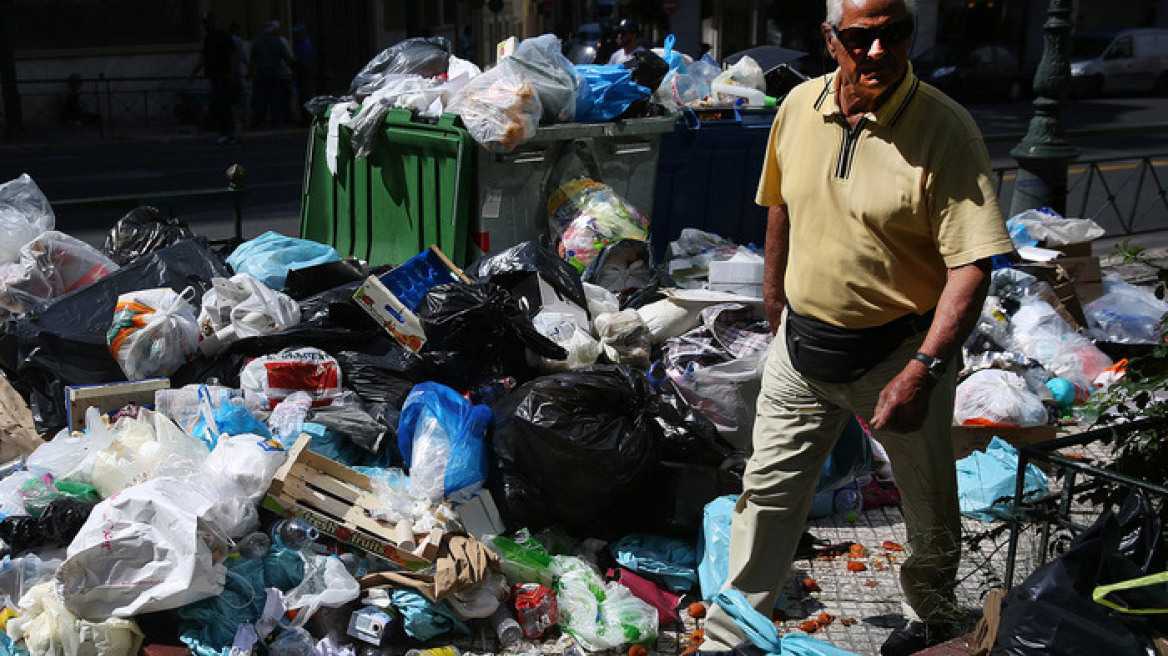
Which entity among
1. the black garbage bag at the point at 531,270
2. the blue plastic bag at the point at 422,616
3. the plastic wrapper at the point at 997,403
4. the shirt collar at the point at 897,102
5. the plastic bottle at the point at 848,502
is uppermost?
the shirt collar at the point at 897,102

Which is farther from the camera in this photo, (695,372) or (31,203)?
(31,203)

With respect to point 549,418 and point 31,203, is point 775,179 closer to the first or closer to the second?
point 549,418

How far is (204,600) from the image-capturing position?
11.3 ft

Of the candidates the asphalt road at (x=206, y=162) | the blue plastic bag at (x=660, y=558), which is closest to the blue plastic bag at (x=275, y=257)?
the blue plastic bag at (x=660, y=558)

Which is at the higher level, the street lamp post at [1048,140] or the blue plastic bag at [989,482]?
the street lamp post at [1048,140]

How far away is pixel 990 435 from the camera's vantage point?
16.8 ft

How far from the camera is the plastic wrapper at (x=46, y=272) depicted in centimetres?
519

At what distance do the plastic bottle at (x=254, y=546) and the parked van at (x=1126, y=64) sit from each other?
25631 mm

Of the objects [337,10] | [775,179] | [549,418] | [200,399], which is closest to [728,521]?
[549,418]

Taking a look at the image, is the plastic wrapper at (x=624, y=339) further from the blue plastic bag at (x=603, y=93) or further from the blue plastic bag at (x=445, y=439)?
the blue plastic bag at (x=603, y=93)

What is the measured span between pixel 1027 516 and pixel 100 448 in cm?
298

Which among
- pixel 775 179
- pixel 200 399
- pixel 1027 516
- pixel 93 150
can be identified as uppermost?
pixel 775 179

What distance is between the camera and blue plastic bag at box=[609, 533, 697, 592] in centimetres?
397

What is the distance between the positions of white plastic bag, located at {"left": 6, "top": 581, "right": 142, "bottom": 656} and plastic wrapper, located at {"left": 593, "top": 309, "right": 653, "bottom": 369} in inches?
92.8
